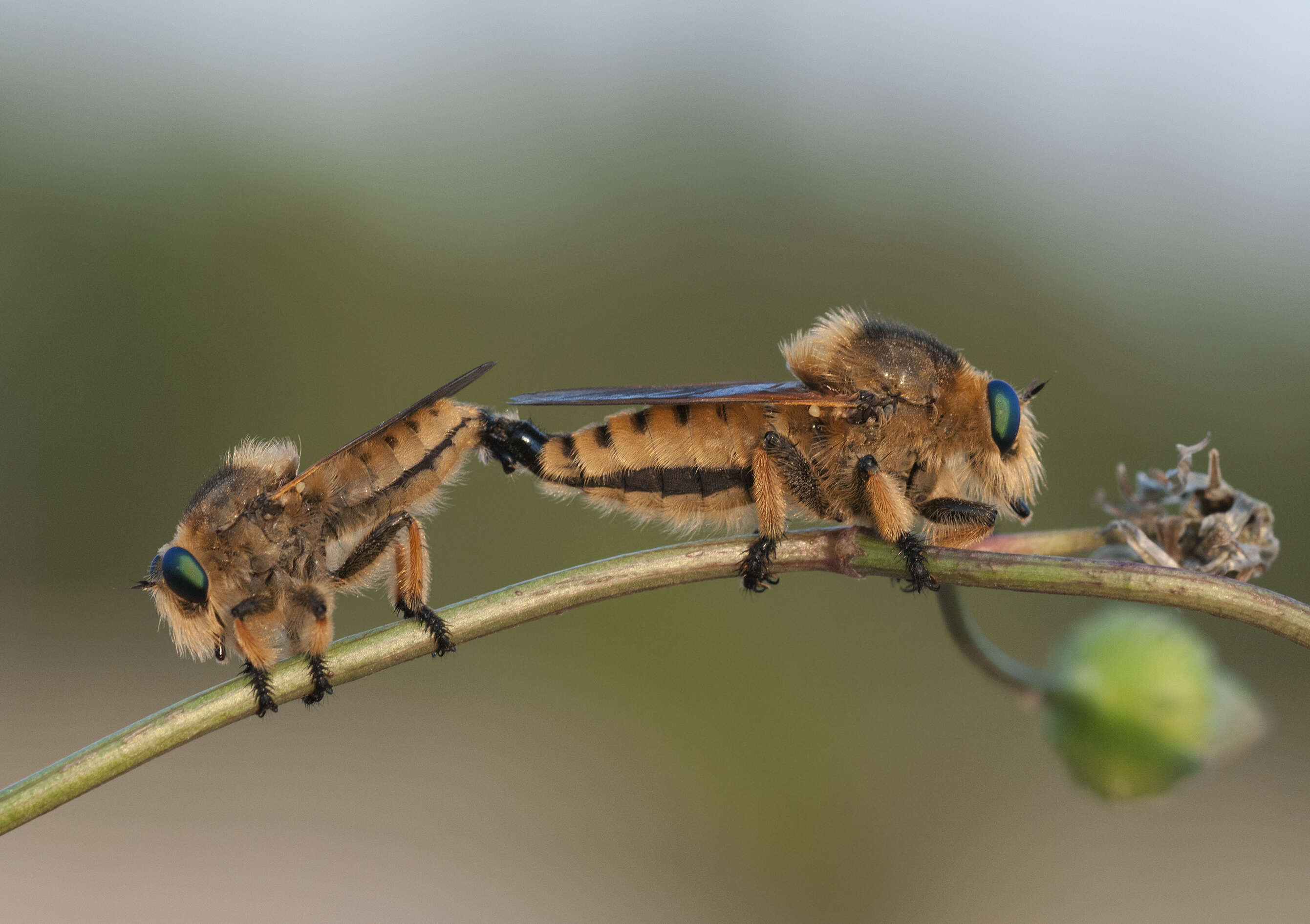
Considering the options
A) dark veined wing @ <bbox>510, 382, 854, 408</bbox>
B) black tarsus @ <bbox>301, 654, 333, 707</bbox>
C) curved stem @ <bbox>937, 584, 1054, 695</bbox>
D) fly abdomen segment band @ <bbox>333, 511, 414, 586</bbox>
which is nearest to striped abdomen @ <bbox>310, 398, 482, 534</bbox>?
fly abdomen segment band @ <bbox>333, 511, 414, 586</bbox>

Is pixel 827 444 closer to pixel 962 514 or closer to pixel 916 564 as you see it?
pixel 962 514

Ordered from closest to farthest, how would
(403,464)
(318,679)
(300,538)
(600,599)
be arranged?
(600,599) < (318,679) < (300,538) < (403,464)

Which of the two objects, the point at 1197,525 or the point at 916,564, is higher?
the point at 916,564

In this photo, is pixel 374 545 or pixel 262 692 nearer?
pixel 262 692

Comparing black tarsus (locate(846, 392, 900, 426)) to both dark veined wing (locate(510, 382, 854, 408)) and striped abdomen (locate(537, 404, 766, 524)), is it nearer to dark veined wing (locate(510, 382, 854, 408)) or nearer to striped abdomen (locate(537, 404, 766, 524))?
dark veined wing (locate(510, 382, 854, 408))

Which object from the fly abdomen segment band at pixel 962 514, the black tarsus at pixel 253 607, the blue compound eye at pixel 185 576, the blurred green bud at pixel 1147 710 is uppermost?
the blue compound eye at pixel 185 576

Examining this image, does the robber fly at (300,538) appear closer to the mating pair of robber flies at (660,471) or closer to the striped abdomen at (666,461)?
the mating pair of robber flies at (660,471)

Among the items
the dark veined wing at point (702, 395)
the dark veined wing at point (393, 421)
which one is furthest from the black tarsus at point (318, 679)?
the dark veined wing at point (702, 395)

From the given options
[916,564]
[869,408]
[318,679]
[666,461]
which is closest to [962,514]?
[869,408]
